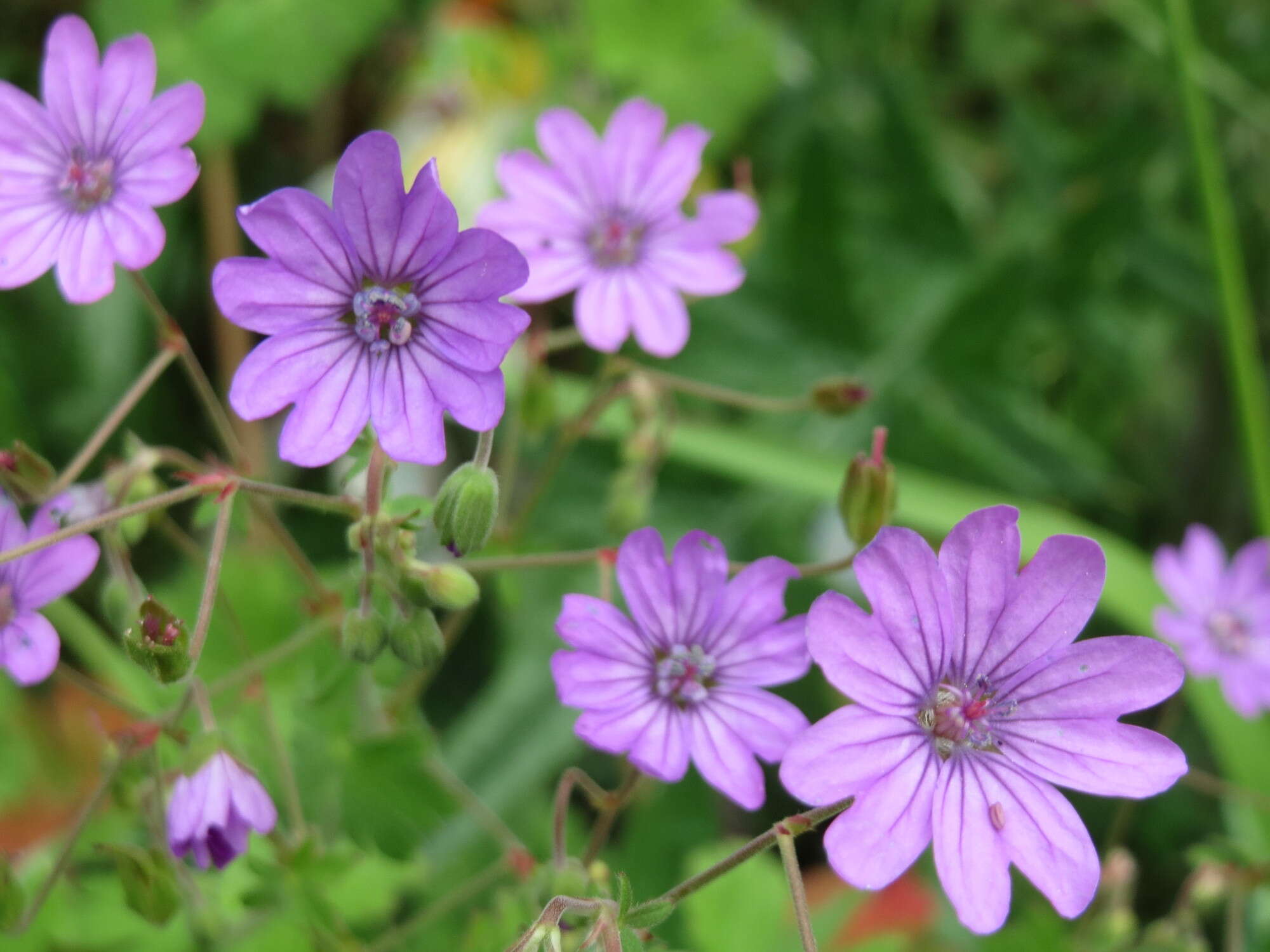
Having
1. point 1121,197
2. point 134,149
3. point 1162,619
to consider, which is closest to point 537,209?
point 134,149

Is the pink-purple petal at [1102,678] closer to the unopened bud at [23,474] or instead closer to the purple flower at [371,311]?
the purple flower at [371,311]

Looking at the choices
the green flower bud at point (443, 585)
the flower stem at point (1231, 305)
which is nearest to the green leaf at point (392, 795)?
the green flower bud at point (443, 585)

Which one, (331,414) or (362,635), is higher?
(331,414)

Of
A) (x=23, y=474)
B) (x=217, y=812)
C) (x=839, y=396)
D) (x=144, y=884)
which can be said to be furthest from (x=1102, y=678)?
(x=23, y=474)

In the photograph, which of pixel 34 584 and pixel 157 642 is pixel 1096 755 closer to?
pixel 157 642

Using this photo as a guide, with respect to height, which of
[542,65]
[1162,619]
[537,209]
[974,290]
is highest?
[542,65]

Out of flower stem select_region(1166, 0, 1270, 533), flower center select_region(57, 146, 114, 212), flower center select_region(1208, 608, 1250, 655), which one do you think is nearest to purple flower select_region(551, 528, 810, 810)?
flower center select_region(57, 146, 114, 212)

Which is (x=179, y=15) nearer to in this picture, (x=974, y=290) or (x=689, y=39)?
(x=689, y=39)

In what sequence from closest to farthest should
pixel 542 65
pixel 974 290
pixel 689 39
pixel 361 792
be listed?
1. pixel 361 792
2. pixel 974 290
3. pixel 689 39
4. pixel 542 65
